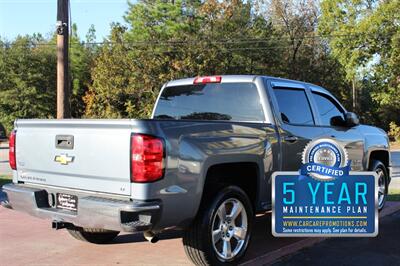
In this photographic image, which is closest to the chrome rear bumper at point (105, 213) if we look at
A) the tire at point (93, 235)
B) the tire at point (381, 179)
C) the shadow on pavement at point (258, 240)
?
the tire at point (93, 235)

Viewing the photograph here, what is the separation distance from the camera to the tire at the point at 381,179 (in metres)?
7.97

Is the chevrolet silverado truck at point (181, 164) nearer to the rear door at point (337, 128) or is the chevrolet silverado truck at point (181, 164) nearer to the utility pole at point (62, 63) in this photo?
the rear door at point (337, 128)

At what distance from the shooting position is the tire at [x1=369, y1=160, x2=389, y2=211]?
26.1 feet

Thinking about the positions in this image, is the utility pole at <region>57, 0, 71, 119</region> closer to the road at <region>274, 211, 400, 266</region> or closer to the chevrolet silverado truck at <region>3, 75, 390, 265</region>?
the chevrolet silverado truck at <region>3, 75, 390, 265</region>

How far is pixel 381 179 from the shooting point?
8.36m

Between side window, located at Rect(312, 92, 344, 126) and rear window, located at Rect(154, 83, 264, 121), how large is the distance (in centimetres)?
126

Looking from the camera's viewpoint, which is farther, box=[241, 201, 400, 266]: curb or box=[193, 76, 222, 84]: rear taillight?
box=[193, 76, 222, 84]: rear taillight

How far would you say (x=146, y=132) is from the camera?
4.25 meters

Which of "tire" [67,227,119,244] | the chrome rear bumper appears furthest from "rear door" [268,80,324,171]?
"tire" [67,227,119,244]

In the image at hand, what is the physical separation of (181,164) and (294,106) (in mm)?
2292
